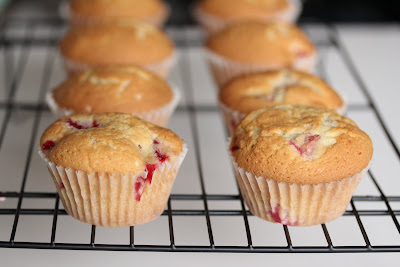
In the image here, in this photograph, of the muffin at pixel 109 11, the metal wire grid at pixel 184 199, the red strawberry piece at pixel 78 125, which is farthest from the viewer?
the muffin at pixel 109 11

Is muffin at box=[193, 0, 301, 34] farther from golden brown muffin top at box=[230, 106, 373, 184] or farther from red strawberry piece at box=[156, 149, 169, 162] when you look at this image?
red strawberry piece at box=[156, 149, 169, 162]

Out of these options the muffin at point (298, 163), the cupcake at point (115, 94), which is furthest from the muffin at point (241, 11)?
the muffin at point (298, 163)

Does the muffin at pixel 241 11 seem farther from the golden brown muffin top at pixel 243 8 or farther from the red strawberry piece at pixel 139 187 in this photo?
the red strawberry piece at pixel 139 187

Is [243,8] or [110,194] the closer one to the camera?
[110,194]

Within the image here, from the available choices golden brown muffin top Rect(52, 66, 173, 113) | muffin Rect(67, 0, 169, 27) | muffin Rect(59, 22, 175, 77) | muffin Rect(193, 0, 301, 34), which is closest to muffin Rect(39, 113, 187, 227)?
golden brown muffin top Rect(52, 66, 173, 113)

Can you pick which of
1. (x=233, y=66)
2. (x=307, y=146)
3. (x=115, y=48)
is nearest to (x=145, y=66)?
Result: (x=115, y=48)

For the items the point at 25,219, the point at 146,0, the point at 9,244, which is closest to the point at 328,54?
the point at 146,0

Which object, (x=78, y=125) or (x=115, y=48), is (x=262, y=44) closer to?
(x=115, y=48)
